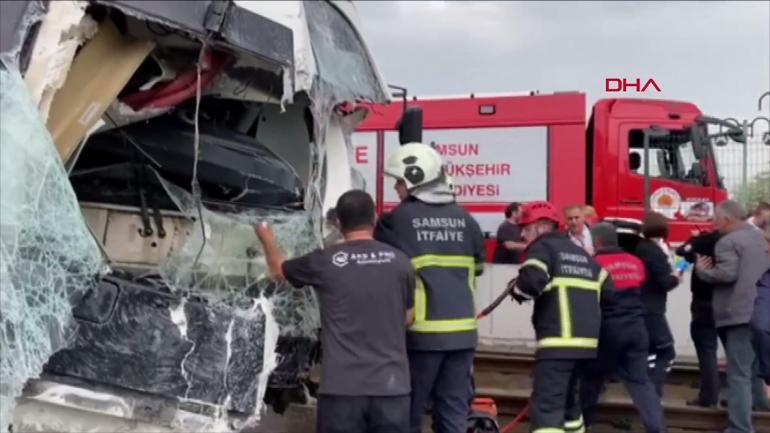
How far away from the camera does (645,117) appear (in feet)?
30.9

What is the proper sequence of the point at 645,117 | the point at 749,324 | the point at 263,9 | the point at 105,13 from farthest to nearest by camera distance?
the point at 645,117, the point at 749,324, the point at 263,9, the point at 105,13

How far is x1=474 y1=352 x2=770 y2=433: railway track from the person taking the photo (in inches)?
233

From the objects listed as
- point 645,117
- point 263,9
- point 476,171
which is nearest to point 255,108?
point 263,9

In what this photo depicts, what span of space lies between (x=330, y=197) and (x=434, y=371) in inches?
36.4

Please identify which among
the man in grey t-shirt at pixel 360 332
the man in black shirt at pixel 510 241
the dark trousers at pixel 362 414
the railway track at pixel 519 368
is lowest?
the railway track at pixel 519 368

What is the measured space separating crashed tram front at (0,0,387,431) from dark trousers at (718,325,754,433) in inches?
112

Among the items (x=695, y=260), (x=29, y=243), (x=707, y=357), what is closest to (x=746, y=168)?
(x=695, y=260)

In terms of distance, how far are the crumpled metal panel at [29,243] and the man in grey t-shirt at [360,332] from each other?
101 centimetres

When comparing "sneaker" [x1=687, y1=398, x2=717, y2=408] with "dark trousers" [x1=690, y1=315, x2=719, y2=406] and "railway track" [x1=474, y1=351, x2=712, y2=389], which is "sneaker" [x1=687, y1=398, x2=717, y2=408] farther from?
"railway track" [x1=474, y1=351, x2=712, y2=389]

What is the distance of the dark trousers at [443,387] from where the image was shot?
4.16m

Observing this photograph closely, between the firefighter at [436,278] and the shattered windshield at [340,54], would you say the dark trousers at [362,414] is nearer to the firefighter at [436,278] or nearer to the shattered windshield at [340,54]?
the firefighter at [436,278]

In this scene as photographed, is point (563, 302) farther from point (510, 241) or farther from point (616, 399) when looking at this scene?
point (510, 241)

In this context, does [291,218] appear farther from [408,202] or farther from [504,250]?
[504,250]

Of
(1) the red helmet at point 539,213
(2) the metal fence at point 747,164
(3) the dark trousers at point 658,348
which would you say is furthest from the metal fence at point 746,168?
(1) the red helmet at point 539,213
